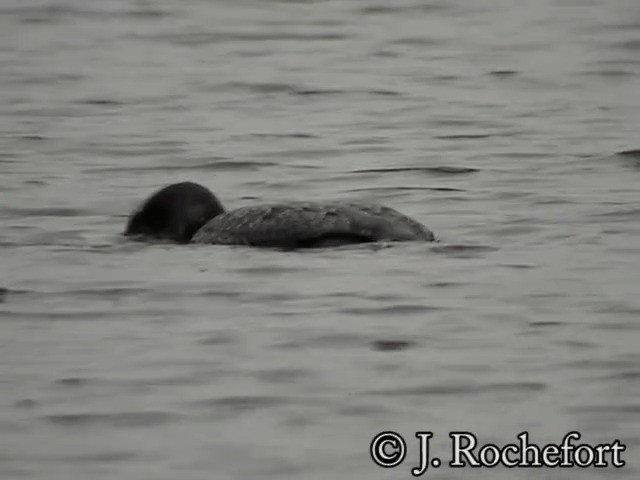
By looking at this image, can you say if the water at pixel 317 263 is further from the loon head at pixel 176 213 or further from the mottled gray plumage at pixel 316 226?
the loon head at pixel 176 213

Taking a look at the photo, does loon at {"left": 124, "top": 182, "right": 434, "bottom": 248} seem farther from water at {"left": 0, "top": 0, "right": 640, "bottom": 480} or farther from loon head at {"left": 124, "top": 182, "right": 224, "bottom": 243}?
water at {"left": 0, "top": 0, "right": 640, "bottom": 480}

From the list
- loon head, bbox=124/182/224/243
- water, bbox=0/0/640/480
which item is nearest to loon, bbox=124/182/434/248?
loon head, bbox=124/182/224/243

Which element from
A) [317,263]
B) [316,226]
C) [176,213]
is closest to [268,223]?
[316,226]

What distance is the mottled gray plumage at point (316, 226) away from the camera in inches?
551

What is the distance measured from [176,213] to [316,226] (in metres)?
1.16

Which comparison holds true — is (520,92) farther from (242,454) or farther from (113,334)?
(242,454)

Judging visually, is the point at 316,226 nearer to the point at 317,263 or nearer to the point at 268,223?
the point at 317,263

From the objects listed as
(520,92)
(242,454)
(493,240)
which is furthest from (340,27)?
(242,454)

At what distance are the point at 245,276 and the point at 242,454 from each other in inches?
138

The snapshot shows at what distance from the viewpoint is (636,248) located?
1462cm

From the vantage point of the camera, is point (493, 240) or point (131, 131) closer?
point (493, 240)

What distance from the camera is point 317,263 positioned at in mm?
13867

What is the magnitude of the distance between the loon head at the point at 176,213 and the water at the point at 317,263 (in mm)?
259

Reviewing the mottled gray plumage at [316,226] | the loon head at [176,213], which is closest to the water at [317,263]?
the mottled gray plumage at [316,226]
